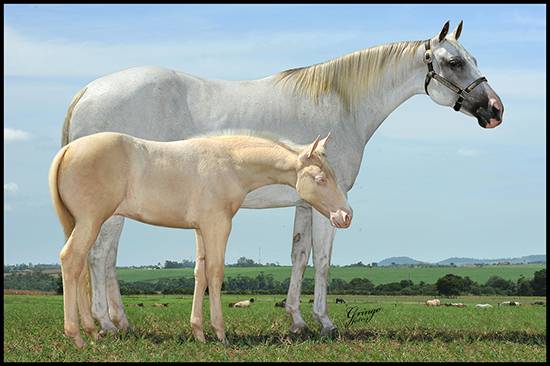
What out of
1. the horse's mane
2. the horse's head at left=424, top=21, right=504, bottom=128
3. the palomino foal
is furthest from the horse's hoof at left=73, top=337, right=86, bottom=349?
the horse's head at left=424, top=21, right=504, bottom=128

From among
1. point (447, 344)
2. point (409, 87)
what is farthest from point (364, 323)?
point (409, 87)

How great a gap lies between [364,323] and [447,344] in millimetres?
1514

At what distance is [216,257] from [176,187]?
2.50ft

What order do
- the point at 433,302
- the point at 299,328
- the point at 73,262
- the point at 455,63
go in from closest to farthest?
the point at 73,262 < the point at 299,328 < the point at 455,63 < the point at 433,302

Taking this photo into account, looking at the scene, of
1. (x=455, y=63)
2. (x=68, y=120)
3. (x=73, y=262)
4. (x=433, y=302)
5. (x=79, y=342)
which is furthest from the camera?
(x=433, y=302)

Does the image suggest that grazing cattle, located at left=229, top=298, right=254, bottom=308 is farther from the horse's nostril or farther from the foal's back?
the foal's back

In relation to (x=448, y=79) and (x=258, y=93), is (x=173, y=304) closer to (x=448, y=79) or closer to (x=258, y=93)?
(x=258, y=93)

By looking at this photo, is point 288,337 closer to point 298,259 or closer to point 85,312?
point 298,259

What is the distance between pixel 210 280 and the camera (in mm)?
7711

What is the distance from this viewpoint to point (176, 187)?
7.60 meters

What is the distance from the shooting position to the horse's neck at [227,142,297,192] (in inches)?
305

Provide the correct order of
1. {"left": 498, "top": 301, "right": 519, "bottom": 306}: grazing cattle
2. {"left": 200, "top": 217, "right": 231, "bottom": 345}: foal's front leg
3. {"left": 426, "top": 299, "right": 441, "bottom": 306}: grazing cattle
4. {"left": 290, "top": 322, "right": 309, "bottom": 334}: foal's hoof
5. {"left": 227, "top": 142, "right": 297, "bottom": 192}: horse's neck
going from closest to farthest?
{"left": 200, "top": 217, "right": 231, "bottom": 345}: foal's front leg
{"left": 227, "top": 142, "right": 297, "bottom": 192}: horse's neck
{"left": 290, "top": 322, "right": 309, "bottom": 334}: foal's hoof
{"left": 426, "top": 299, "right": 441, "bottom": 306}: grazing cattle
{"left": 498, "top": 301, "right": 519, "bottom": 306}: grazing cattle

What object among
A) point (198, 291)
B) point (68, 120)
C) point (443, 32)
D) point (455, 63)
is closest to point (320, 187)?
point (198, 291)

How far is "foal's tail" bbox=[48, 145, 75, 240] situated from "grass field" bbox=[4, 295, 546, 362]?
120 centimetres
